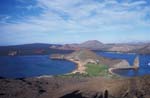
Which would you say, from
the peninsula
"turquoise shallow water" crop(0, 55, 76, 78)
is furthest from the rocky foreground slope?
the peninsula

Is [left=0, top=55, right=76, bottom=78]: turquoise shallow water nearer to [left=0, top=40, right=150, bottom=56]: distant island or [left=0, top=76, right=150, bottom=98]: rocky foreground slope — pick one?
[left=0, top=76, right=150, bottom=98]: rocky foreground slope

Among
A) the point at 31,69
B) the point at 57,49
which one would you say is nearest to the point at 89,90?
the point at 31,69

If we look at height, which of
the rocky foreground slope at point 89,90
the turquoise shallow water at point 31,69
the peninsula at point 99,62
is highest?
the rocky foreground slope at point 89,90

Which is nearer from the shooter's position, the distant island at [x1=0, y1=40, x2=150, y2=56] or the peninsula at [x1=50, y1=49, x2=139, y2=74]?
the peninsula at [x1=50, y1=49, x2=139, y2=74]

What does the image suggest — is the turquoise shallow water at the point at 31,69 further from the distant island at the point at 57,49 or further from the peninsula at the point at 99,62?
the distant island at the point at 57,49

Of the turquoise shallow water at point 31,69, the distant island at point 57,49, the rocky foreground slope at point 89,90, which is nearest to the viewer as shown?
the rocky foreground slope at point 89,90

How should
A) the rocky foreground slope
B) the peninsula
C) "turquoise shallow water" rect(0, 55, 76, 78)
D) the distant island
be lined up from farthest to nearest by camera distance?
the distant island < the peninsula < "turquoise shallow water" rect(0, 55, 76, 78) < the rocky foreground slope

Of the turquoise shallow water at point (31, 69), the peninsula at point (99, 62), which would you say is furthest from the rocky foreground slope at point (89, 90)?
the peninsula at point (99, 62)

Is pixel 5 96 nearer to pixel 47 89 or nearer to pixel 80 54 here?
pixel 47 89

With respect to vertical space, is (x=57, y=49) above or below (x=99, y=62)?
above

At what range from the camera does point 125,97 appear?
16.2 metres

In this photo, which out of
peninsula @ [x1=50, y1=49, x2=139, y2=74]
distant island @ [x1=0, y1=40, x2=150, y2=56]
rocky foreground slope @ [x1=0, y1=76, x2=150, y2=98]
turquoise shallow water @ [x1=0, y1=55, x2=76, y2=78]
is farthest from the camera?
distant island @ [x1=0, y1=40, x2=150, y2=56]

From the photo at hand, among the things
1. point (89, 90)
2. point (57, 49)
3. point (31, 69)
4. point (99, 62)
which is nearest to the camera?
point (89, 90)

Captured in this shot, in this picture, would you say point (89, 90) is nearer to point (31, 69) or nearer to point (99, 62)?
point (31, 69)
